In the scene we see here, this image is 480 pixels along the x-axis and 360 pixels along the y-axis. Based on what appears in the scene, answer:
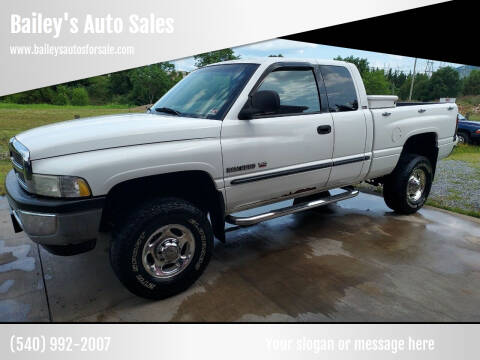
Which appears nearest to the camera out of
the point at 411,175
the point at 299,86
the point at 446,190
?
the point at 299,86

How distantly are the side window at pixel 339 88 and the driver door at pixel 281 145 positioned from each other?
170 mm

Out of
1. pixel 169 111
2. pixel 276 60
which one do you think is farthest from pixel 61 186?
pixel 276 60

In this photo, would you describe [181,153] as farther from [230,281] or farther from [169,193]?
[230,281]

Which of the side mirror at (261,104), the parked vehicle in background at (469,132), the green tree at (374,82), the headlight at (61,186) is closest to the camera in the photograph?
the headlight at (61,186)

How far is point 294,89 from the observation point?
352cm

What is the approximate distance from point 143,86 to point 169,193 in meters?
20.9

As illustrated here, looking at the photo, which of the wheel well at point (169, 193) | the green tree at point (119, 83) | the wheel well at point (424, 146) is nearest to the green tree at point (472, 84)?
the green tree at point (119, 83)

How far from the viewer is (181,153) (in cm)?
269

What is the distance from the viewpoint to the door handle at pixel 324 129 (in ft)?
11.5

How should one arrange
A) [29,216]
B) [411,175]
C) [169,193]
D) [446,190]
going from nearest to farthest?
[29,216]
[169,193]
[411,175]
[446,190]

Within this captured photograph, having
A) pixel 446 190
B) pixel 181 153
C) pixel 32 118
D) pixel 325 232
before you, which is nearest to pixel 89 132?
pixel 181 153

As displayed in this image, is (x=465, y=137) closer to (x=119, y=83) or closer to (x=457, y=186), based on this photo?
(x=457, y=186)

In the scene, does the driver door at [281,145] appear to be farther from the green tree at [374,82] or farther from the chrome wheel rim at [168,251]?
the green tree at [374,82]

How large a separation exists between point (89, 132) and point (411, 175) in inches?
163
